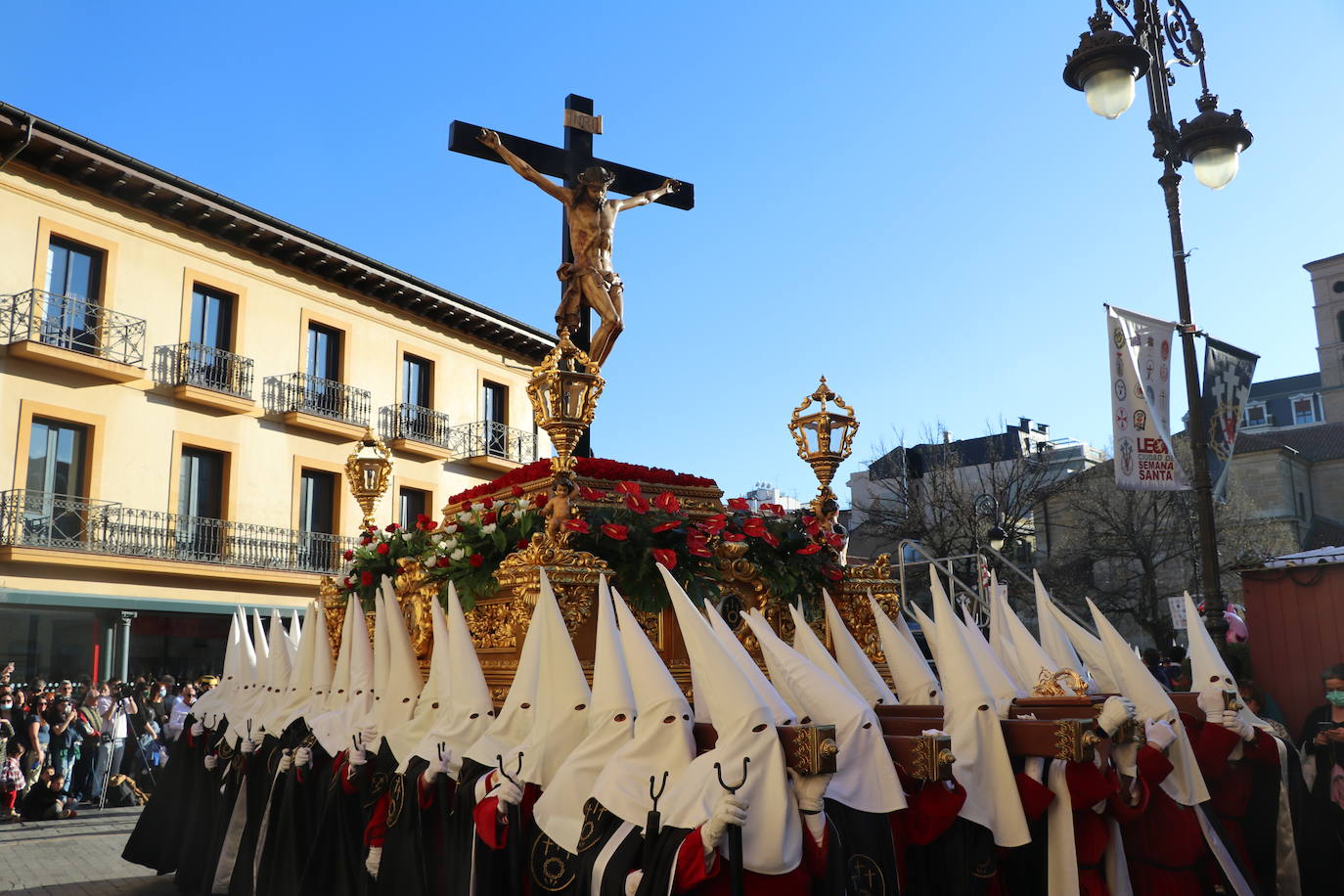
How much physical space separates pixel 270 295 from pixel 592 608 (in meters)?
18.6

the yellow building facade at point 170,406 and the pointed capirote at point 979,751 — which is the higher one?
the yellow building facade at point 170,406

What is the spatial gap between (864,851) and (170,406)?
19.9m

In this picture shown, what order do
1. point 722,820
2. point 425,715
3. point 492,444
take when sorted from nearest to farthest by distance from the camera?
point 722,820 → point 425,715 → point 492,444

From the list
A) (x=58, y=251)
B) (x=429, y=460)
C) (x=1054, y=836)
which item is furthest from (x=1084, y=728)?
(x=429, y=460)

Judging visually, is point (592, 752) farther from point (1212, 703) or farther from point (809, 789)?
point (1212, 703)

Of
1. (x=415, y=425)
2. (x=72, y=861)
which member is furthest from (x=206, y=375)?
(x=72, y=861)

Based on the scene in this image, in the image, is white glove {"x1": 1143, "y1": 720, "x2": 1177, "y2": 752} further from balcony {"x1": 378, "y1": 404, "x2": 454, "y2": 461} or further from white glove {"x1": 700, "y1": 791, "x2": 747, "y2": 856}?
balcony {"x1": 378, "y1": 404, "x2": 454, "y2": 461}

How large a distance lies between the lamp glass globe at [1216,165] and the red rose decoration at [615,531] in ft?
20.0

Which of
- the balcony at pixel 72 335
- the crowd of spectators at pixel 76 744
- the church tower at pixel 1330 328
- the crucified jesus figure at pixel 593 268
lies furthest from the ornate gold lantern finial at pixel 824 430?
the church tower at pixel 1330 328

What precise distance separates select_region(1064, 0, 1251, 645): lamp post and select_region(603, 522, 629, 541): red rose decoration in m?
4.74

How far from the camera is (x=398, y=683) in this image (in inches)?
288

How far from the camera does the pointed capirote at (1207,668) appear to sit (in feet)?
21.4

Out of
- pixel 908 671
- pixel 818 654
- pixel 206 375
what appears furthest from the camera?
pixel 206 375

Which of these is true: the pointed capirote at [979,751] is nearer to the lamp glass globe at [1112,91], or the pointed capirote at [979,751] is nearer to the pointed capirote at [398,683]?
the pointed capirote at [398,683]
